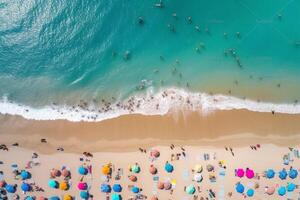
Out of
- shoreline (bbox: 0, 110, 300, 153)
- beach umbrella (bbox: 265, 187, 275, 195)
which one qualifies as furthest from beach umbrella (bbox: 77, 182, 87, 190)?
beach umbrella (bbox: 265, 187, 275, 195)

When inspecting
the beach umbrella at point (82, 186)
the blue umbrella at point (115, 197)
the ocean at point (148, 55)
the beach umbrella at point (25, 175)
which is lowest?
the blue umbrella at point (115, 197)

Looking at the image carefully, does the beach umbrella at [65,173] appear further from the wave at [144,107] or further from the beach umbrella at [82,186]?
the wave at [144,107]

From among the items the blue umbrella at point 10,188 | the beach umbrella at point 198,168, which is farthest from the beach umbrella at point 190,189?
the blue umbrella at point 10,188

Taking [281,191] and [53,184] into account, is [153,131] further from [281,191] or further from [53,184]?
[281,191]

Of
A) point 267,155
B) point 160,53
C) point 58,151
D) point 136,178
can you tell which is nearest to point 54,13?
point 160,53

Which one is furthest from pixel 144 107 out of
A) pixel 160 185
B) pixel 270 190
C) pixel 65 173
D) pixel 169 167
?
pixel 270 190

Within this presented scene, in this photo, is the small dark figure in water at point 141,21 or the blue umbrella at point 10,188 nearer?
the blue umbrella at point 10,188

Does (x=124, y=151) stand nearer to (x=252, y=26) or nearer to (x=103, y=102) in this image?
(x=103, y=102)
